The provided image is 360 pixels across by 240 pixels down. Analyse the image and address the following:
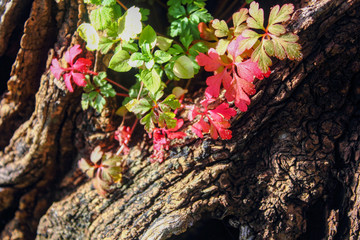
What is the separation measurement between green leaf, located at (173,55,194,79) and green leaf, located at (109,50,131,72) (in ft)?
0.96

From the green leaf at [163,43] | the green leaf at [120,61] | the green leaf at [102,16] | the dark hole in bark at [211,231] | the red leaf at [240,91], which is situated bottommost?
the dark hole in bark at [211,231]

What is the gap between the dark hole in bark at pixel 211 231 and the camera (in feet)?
6.26

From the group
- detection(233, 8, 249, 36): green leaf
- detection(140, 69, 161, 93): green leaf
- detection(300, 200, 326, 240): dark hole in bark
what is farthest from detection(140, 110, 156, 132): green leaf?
detection(300, 200, 326, 240): dark hole in bark

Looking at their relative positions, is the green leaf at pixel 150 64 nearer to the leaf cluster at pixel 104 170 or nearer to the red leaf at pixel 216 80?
the red leaf at pixel 216 80

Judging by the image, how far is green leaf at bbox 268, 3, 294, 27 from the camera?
138cm

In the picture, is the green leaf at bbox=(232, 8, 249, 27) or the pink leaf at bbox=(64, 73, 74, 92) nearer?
the green leaf at bbox=(232, 8, 249, 27)

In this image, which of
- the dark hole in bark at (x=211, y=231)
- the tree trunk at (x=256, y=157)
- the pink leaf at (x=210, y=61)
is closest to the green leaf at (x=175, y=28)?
the pink leaf at (x=210, y=61)

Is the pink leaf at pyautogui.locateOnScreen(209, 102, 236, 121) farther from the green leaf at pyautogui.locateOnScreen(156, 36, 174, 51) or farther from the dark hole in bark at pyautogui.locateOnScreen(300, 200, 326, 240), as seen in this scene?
the dark hole in bark at pyautogui.locateOnScreen(300, 200, 326, 240)

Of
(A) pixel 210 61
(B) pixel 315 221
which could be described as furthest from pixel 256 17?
(B) pixel 315 221

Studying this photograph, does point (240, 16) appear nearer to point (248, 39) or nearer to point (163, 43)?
point (248, 39)

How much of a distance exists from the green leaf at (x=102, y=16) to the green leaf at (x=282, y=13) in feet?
3.06

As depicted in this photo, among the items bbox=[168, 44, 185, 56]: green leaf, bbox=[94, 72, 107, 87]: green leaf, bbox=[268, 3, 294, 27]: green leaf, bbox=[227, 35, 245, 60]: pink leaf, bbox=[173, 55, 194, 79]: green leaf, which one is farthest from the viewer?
bbox=[94, 72, 107, 87]: green leaf

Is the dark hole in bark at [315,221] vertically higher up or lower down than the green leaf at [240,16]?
lower down

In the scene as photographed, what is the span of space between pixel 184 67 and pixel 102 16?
58cm
